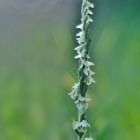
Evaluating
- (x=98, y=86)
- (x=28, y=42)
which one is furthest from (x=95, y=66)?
(x=28, y=42)

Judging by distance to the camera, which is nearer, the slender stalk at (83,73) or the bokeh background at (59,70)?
the slender stalk at (83,73)

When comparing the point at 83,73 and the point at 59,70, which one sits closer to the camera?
the point at 83,73

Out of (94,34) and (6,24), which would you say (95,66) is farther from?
(6,24)

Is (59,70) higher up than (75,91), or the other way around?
(59,70)

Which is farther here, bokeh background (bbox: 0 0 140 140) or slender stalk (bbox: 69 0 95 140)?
bokeh background (bbox: 0 0 140 140)
